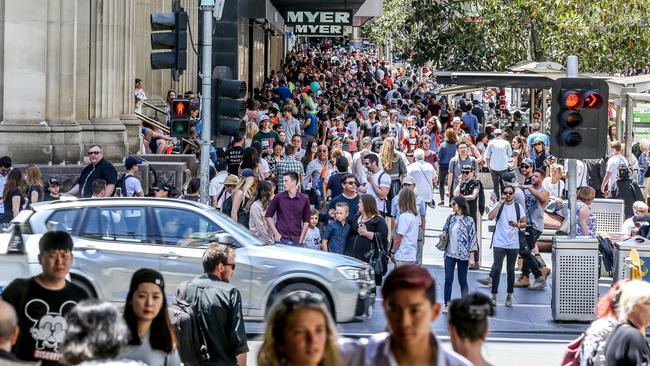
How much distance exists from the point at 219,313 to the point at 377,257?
24.2ft

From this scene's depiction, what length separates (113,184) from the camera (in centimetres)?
1936

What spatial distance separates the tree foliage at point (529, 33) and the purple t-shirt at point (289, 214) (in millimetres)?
20632

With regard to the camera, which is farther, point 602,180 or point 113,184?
point 602,180

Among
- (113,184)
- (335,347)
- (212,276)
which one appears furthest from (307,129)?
(335,347)

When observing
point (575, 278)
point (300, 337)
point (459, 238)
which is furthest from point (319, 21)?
point (300, 337)

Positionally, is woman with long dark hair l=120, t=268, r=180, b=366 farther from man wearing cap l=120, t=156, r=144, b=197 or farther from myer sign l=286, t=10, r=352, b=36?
myer sign l=286, t=10, r=352, b=36

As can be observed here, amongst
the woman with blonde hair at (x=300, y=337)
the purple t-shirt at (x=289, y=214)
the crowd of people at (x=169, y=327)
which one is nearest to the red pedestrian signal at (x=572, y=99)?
the purple t-shirt at (x=289, y=214)

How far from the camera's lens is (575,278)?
1645 cm

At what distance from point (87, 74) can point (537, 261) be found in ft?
33.0

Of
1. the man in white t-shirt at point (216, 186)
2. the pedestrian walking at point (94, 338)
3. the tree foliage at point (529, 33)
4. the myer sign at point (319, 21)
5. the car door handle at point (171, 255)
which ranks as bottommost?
the car door handle at point (171, 255)

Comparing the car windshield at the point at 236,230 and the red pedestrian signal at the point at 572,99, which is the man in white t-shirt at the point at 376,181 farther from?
the car windshield at the point at 236,230

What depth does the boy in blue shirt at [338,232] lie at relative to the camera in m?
16.9

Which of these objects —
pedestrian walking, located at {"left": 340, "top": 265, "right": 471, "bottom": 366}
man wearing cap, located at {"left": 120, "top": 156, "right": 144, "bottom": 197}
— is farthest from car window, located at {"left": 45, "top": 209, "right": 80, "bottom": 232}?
pedestrian walking, located at {"left": 340, "top": 265, "right": 471, "bottom": 366}

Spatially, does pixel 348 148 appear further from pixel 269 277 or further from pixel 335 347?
pixel 335 347
